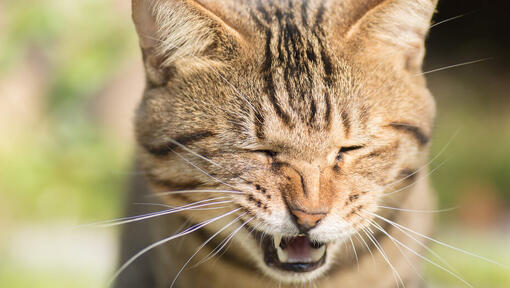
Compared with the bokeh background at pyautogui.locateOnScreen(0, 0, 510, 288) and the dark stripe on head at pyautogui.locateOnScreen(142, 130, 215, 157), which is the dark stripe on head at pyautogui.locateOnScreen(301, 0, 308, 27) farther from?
the bokeh background at pyautogui.locateOnScreen(0, 0, 510, 288)

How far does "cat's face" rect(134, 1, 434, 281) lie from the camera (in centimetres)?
115

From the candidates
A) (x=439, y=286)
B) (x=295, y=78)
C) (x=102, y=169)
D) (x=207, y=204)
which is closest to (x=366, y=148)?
(x=295, y=78)

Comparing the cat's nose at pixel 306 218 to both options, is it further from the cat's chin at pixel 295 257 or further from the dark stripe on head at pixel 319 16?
the dark stripe on head at pixel 319 16

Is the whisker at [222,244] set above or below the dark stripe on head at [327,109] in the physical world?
below

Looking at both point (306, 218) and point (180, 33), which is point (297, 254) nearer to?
point (306, 218)

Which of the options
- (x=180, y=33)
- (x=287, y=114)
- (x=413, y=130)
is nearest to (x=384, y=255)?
(x=413, y=130)

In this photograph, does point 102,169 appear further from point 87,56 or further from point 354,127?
point 354,127

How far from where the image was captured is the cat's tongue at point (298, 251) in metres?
1.21

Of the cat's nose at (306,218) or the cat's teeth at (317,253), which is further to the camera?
the cat's teeth at (317,253)

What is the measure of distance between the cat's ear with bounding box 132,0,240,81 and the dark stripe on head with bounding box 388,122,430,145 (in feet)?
1.24

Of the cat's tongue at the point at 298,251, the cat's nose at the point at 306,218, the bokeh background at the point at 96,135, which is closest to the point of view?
the cat's nose at the point at 306,218

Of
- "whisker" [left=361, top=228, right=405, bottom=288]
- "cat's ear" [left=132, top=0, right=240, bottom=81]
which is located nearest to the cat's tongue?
"whisker" [left=361, top=228, right=405, bottom=288]

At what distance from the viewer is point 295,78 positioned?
47.0 inches

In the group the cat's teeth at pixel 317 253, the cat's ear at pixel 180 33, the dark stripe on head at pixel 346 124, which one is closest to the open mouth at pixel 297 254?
the cat's teeth at pixel 317 253
